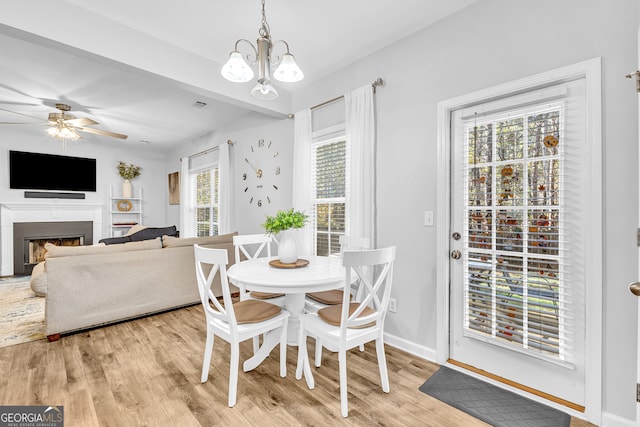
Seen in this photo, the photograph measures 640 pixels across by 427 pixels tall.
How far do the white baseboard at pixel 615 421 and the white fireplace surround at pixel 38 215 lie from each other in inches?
301

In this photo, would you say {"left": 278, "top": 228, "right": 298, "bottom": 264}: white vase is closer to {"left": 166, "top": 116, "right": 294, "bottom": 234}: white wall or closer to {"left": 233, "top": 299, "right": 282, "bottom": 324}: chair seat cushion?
{"left": 233, "top": 299, "right": 282, "bottom": 324}: chair seat cushion

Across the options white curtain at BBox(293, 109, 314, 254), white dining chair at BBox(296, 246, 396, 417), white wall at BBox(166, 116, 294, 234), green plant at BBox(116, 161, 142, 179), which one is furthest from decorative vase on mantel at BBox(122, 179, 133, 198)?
white dining chair at BBox(296, 246, 396, 417)

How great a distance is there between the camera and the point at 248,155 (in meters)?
4.37

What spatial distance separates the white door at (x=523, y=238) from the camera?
5.71 ft

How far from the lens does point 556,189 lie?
5.91 feet

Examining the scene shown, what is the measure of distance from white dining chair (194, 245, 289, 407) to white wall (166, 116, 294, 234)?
6.02ft

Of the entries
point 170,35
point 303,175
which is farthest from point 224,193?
point 170,35

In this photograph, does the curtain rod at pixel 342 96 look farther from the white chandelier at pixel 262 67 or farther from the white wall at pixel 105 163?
the white wall at pixel 105 163

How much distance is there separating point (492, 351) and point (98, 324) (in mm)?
3577

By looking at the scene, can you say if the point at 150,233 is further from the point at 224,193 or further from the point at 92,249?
the point at 92,249

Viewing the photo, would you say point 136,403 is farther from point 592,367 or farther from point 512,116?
point 512,116

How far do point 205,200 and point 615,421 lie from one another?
18.2 ft

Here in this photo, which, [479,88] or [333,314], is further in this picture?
[479,88]

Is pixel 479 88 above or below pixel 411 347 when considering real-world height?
above
